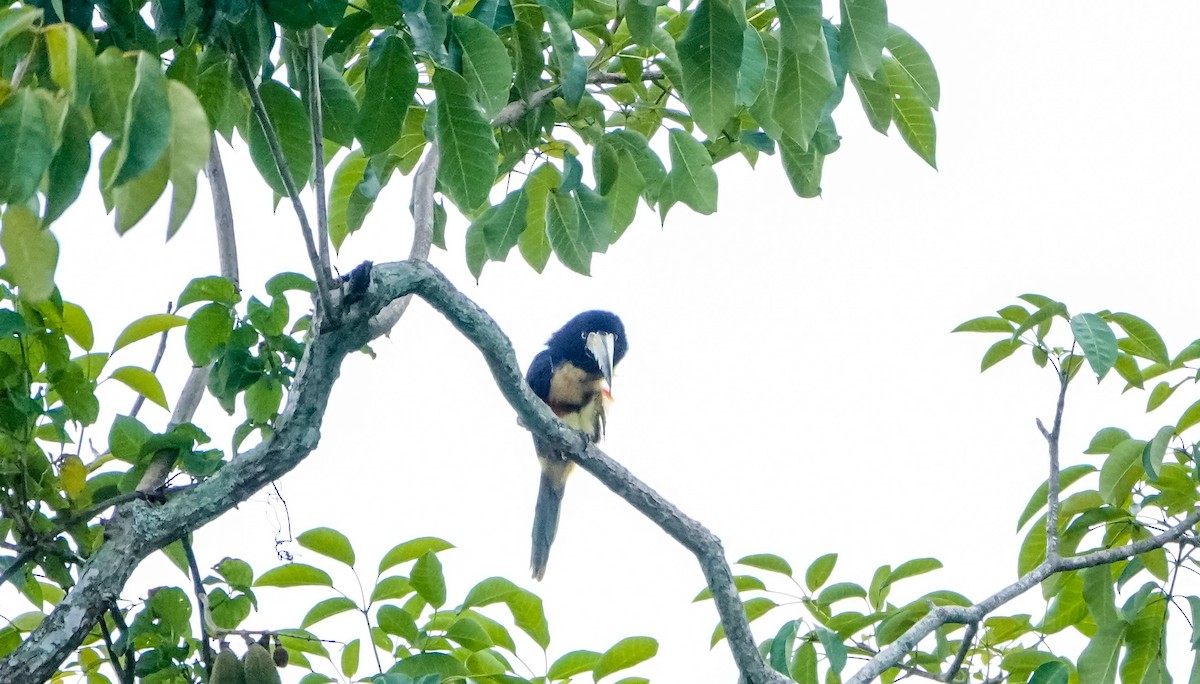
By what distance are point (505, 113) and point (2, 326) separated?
963mm

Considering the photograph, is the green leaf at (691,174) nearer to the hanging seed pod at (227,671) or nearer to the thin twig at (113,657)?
the hanging seed pod at (227,671)

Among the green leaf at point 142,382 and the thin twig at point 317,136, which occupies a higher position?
the green leaf at point 142,382

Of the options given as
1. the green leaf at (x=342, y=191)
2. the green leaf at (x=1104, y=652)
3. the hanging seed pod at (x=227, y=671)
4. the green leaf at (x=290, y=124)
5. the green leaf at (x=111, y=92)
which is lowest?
the green leaf at (x=1104, y=652)

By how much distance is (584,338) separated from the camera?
470 centimetres

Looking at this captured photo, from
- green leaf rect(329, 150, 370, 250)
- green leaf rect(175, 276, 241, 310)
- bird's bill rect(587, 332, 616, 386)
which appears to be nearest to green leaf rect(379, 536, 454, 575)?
green leaf rect(175, 276, 241, 310)

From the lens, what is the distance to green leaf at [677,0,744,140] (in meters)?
1.50

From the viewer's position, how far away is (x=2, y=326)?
1671mm

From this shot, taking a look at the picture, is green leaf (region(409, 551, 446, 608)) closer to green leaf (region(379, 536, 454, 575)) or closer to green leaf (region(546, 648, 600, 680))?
green leaf (region(379, 536, 454, 575))

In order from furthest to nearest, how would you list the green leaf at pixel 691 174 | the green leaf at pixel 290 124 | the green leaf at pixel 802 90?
1. the green leaf at pixel 691 174
2. the green leaf at pixel 290 124
3. the green leaf at pixel 802 90

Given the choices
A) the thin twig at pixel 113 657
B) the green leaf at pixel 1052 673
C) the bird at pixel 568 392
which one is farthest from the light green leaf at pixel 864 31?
the bird at pixel 568 392

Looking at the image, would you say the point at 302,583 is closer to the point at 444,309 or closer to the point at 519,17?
the point at 444,309

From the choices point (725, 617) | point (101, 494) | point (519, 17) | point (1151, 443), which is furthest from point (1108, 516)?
point (101, 494)

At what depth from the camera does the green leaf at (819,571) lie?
250 cm

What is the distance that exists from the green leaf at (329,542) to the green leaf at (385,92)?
81 centimetres
